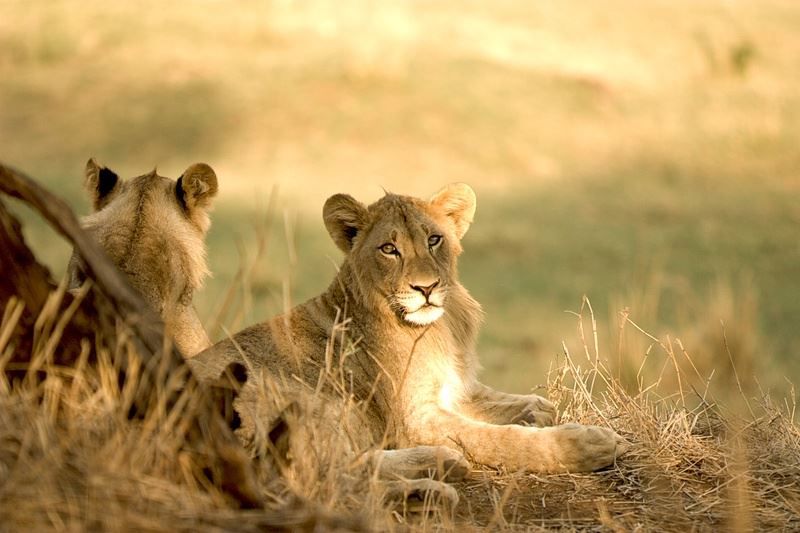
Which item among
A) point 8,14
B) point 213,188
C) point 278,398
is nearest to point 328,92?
point 8,14

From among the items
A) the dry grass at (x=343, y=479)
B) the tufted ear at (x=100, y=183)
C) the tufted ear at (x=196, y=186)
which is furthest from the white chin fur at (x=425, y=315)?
the tufted ear at (x=100, y=183)

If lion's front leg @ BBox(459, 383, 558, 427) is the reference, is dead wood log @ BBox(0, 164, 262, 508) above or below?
above

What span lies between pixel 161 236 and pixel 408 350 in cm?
117

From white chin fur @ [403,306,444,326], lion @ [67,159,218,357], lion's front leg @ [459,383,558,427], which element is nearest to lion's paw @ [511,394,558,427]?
lion's front leg @ [459,383,558,427]

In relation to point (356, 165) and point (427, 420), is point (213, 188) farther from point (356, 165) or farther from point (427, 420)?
point (356, 165)

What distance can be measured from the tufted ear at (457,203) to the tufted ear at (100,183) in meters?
1.44

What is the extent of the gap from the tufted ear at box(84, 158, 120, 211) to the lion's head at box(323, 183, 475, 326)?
3.27ft

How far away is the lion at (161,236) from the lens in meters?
5.75

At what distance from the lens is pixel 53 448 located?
3736 millimetres

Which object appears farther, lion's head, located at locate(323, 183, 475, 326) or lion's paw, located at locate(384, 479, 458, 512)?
lion's head, located at locate(323, 183, 475, 326)

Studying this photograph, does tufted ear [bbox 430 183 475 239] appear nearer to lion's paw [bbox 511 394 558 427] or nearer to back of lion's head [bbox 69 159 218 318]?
lion's paw [bbox 511 394 558 427]

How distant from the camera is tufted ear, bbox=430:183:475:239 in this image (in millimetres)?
6035

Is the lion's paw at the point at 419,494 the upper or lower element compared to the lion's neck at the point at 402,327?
lower

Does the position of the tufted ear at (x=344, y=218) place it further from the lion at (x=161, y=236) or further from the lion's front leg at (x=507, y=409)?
the lion's front leg at (x=507, y=409)
